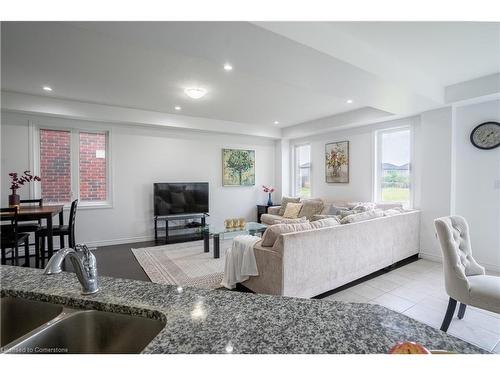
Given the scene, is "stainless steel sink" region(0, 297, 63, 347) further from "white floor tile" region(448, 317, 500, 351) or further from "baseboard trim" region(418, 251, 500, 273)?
"baseboard trim" region(418, 251, 500, 273)

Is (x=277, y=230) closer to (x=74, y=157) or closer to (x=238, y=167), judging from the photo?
(x=238, y=167)

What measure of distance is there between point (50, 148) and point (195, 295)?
503 cm

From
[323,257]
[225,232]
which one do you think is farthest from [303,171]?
[323,257]

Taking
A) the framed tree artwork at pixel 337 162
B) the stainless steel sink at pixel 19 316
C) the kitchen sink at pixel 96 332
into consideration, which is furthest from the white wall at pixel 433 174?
the stainless steel sink at pixel 19 316

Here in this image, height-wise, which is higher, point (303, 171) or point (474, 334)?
point (303, 171)

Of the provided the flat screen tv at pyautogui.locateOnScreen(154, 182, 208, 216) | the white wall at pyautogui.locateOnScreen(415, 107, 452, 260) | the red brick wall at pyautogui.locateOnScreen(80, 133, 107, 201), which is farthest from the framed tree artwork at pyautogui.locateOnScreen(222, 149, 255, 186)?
the white wall at pyautogui.locateOnScreen(415, 107, 452, 260)

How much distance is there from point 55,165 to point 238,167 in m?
3.78

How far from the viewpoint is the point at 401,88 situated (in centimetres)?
307

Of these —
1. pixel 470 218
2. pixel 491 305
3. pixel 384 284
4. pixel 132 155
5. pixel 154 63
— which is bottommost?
pixel 384 284

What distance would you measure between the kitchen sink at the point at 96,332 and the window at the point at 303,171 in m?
6.09

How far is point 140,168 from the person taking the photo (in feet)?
17.5

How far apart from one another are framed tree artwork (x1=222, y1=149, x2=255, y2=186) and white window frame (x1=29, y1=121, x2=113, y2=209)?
2.51m
